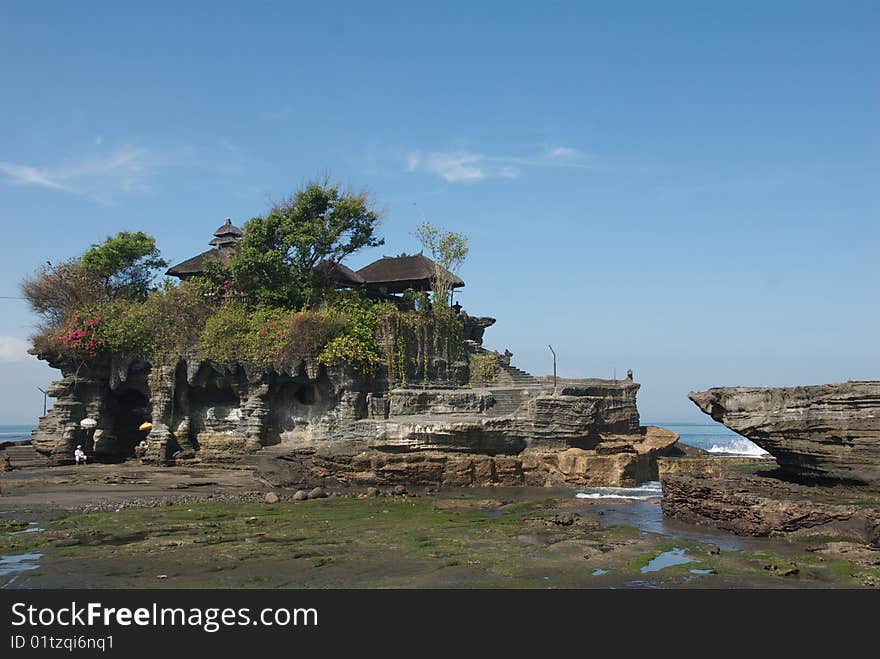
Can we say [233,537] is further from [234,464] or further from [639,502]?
[234,464]

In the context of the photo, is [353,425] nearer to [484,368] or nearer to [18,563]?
[484,368]

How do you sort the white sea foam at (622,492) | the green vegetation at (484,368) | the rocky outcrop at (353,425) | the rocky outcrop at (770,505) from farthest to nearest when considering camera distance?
the green vegetation at (484,368) < the rocky outcrop at (353,425) < the white sea foam at (622,492) < the rocky outcrop at (770,505)

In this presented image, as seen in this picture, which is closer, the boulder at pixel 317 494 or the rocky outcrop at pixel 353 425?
the boulder at pixel 317 494

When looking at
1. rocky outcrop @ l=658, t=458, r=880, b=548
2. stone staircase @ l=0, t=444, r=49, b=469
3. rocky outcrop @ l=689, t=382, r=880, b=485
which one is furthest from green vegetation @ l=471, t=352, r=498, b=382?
stone staircase @ l=0, t=444, r=49, b=469

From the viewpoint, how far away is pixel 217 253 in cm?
3966

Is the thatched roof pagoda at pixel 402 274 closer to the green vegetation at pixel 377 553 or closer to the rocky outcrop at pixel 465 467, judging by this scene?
the rocky outcrop at pixel 465 467

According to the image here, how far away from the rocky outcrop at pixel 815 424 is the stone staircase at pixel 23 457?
29.8 meters

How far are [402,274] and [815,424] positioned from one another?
24.2 m

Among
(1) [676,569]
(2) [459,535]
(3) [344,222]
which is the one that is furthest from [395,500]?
(3) [344,222]

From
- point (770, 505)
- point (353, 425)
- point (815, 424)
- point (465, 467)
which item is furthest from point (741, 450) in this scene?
point (770, 505)

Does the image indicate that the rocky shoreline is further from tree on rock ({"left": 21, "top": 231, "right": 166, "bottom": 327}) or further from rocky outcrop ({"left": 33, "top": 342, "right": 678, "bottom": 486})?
tree on rock ({"left": 21, "top": 231, "right": 166, "bottom": 327})

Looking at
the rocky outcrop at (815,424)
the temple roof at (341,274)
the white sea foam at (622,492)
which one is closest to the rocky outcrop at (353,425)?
the white sea foam at (622,492)

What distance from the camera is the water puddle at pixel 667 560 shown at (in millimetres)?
13836

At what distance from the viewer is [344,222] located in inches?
1409
